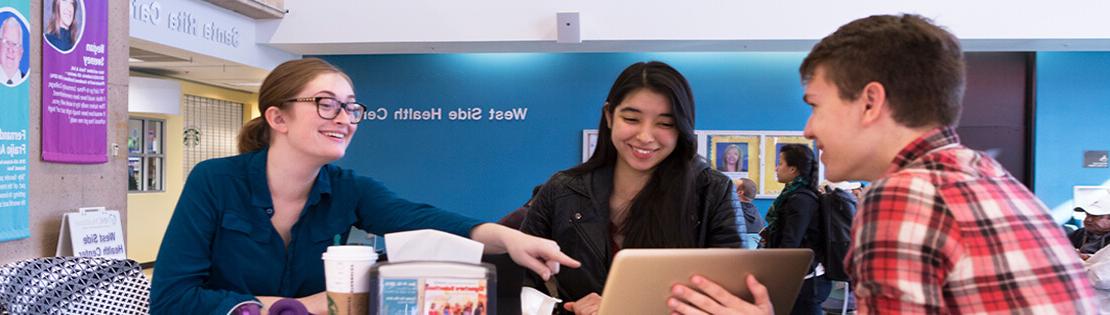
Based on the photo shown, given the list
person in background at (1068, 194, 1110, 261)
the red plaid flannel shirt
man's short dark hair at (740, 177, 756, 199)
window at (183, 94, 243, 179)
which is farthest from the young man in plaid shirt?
window at (183, 94, 243, 179)

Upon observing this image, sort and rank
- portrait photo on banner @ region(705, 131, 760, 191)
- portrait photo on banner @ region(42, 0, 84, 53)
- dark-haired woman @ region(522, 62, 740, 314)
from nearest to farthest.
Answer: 1. dark-haired woman @ region(522, 62, 740, 314)
2. portrait photo on banner @ region(42, 0, 84, 53)
3. portrait photo on banner @ region(705, 131, 760, 191)

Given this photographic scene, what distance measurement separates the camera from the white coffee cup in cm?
138

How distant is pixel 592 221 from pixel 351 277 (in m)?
1.13

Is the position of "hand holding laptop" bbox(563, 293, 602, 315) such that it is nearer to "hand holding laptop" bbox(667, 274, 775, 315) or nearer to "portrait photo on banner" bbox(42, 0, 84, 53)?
"hand holding laptop" bbox(667, 274, 775, 315)

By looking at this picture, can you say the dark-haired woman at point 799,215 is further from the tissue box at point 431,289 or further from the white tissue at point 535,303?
the tissue box at point 431,289

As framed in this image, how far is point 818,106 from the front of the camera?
1.42 m

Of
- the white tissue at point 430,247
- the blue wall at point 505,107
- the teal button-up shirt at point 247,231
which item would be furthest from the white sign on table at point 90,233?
the white tissue at point 430,247

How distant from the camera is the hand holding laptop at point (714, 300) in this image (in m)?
1.62

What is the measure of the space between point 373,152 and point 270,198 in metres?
8.21

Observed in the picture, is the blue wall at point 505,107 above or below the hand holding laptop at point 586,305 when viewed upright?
above

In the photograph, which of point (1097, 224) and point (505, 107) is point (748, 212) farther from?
point (505, 107)

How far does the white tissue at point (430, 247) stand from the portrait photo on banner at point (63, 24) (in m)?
4.67

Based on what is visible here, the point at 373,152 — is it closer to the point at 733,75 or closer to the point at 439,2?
the point at 439,2

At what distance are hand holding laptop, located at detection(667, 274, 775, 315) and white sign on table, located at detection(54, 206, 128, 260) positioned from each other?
15.3 feet
